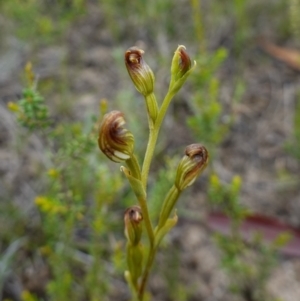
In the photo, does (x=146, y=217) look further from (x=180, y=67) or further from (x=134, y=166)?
(x=180, y=67)

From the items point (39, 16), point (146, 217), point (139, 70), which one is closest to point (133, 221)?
point (146, 217)

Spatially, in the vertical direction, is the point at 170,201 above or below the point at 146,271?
above

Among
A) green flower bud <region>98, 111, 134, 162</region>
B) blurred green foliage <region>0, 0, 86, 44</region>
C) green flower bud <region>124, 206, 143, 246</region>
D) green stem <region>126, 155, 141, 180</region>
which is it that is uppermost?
blurred green foliage <region>0, 0, 86, 44</region>

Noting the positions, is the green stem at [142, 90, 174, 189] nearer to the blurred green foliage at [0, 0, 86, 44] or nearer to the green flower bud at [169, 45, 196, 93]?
the green flower bud at [169, 45, 196, 93]

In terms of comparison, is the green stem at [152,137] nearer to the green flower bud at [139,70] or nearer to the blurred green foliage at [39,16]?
the green flower bud at [139,70]

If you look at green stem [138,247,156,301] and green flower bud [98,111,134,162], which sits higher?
green flower bud [98,111,134,162]

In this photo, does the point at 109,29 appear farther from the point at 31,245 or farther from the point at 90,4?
the point at 31,245

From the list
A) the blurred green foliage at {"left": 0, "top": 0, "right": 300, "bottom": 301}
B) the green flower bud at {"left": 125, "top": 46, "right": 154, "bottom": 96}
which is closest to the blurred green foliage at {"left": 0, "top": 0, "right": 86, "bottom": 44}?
the blurred green foliage at {"left": 0, "top": 0, "right": 300, "bottom": 301}
